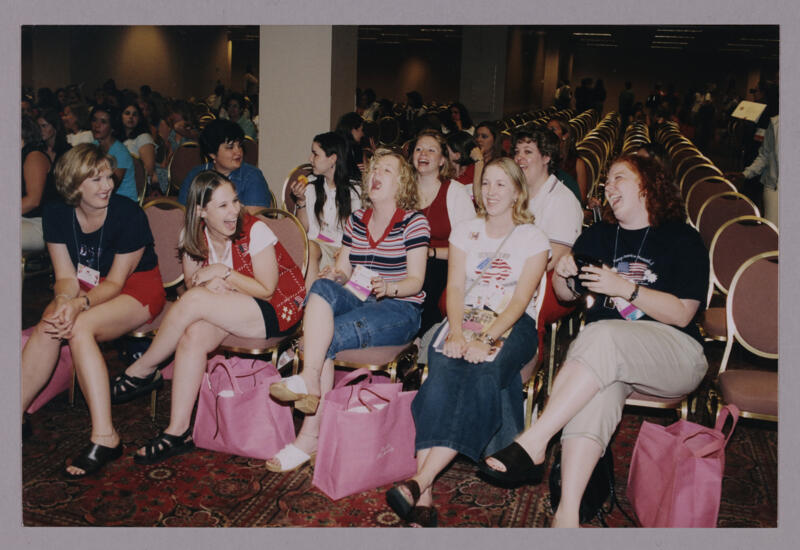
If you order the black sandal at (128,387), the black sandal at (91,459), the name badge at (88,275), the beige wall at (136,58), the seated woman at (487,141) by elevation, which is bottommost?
the black sandal at (91,459)

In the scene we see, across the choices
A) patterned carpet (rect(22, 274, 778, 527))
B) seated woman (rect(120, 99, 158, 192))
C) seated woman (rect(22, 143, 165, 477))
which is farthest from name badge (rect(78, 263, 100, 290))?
seated woman (rect(120, 99, 158, 192))

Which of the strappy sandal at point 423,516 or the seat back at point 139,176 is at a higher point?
the seat back at point 139,176

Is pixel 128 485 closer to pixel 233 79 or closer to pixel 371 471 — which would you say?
pixel 371 471

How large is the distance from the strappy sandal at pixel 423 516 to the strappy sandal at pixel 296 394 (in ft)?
2.11

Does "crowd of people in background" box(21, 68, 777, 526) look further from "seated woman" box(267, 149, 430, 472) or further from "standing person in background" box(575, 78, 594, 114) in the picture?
"standing person in background" box(575, 78, 594, 114)

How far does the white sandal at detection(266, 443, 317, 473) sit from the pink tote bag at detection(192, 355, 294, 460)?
0.06 m

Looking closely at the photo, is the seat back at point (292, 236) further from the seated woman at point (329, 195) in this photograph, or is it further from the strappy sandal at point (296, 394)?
the strappy sandal at point (296, 394)

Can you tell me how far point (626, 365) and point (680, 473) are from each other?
43 centimetres

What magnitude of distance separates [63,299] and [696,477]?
2.71 meters

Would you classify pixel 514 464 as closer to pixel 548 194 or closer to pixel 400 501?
pixel 400 501

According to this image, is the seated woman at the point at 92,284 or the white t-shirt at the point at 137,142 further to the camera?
the white t-shirt at the point at 137,142

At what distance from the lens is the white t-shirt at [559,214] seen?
13.1 ft

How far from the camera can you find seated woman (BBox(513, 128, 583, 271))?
4.00 m

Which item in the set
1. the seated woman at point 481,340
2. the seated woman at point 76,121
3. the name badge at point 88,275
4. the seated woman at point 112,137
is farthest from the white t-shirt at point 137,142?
the seated woman at point 481,340
